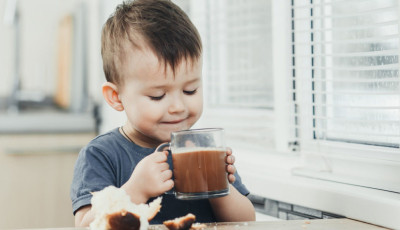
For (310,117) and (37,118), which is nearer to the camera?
(310,117)

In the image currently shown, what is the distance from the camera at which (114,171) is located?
4.17ft

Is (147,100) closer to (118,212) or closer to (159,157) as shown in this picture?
(159,157)

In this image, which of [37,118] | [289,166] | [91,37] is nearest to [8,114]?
[37,118]

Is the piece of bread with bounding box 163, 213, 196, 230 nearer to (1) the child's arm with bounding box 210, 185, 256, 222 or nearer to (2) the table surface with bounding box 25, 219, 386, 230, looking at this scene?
(2) the table surface with bounding box 25, 219, 386, 230

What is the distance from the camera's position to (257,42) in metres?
1.93

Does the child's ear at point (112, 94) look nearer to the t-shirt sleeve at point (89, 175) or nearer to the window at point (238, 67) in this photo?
the t-shirt sleeve at point (89, 175)

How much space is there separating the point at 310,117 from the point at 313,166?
148 millimetres

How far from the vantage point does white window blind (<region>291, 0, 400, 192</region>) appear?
134 cm

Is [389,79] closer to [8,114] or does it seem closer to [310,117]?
[310,117]

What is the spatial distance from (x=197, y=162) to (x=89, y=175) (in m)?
0.28

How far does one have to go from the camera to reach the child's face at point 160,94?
1190 millimetres

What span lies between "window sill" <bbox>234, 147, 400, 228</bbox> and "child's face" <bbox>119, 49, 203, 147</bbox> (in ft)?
1.31

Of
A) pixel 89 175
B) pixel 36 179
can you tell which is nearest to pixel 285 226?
pixel 89 175

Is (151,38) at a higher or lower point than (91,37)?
lower
